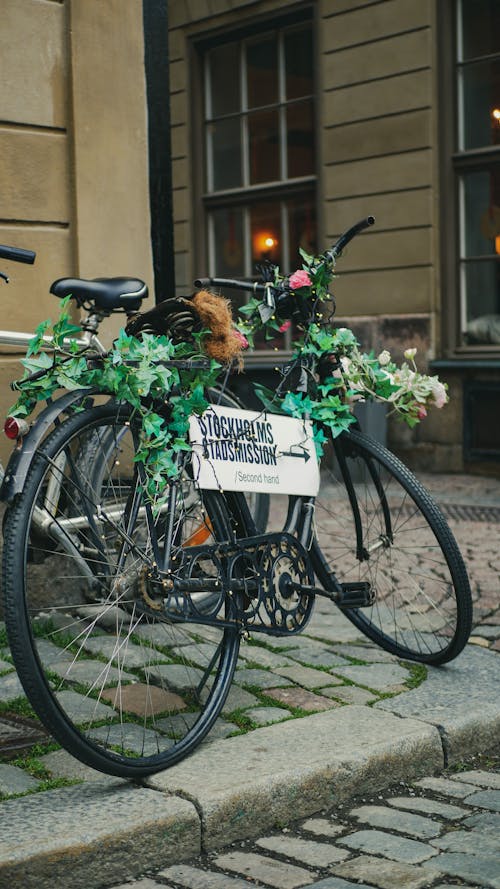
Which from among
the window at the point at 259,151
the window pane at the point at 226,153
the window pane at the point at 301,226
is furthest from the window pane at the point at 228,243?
the window pane at the point at 301,226

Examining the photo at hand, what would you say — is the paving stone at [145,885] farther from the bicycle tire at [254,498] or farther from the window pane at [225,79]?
the window pane at [225,79]

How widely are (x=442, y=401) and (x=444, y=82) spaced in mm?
6663

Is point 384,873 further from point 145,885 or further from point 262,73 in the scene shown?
point 262,73

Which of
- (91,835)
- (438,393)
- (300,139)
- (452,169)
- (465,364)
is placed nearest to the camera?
(91,835)

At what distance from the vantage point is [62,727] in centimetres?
258

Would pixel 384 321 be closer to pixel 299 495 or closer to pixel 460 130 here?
pixel 460 130

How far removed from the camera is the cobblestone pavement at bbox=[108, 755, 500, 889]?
248 cm

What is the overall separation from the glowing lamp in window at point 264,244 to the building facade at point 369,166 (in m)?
0.02

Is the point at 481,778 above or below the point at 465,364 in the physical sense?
below

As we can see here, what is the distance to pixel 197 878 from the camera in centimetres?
252

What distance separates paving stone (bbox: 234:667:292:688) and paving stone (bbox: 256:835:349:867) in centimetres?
86

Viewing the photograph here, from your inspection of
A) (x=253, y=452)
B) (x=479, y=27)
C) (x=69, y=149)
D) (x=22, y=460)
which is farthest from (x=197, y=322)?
(x=479, y=27)

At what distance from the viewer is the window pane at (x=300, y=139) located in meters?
10.9

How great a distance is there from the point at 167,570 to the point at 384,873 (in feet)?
3.02
